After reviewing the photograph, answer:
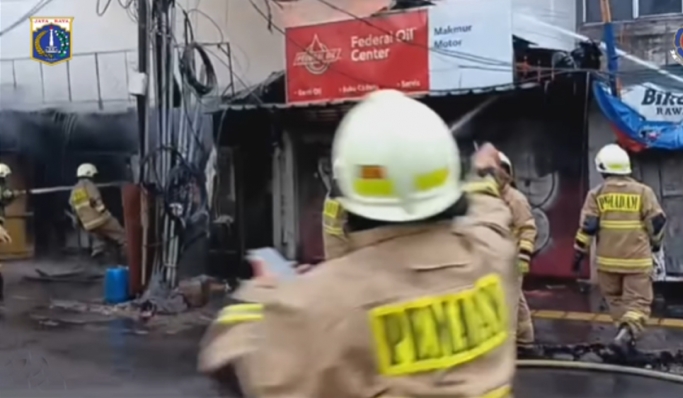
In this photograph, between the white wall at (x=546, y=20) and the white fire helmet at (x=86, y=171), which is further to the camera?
the white fire helmet at (x=86, y=171)

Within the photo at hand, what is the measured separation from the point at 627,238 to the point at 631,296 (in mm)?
445

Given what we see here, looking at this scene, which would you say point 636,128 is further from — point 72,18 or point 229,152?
point 72,18

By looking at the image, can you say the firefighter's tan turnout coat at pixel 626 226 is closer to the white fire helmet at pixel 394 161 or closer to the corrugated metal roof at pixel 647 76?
the corrugated metal roof at pixel 647 76

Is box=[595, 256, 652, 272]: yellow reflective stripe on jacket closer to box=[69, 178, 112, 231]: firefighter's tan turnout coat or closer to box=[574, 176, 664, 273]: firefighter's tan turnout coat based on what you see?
box=[574, 176, 664, 273]: firefighter's tan turnout coat

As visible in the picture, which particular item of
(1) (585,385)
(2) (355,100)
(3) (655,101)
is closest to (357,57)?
(2) (355,100)

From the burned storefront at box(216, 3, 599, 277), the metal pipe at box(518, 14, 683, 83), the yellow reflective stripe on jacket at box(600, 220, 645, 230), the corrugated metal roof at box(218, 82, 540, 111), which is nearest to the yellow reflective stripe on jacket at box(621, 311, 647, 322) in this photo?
the yellow reflective stripe on jacket at box(600, 220, 645, 230)

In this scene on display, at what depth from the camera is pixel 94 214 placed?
46.6 feet

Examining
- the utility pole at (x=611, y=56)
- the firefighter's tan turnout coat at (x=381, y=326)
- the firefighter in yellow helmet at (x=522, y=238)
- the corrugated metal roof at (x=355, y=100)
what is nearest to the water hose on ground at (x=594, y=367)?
the firefighter in yellow helmet at (x=522, y=238)

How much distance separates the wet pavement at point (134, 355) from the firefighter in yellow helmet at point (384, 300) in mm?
5181

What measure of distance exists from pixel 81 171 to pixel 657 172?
24.4 ft

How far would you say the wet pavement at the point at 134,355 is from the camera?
7.46 m

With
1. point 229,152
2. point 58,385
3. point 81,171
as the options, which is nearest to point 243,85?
point 229,152

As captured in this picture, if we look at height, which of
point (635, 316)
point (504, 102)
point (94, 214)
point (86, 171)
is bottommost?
point (635, 316)

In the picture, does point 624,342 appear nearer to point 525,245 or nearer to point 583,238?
point 583,238
